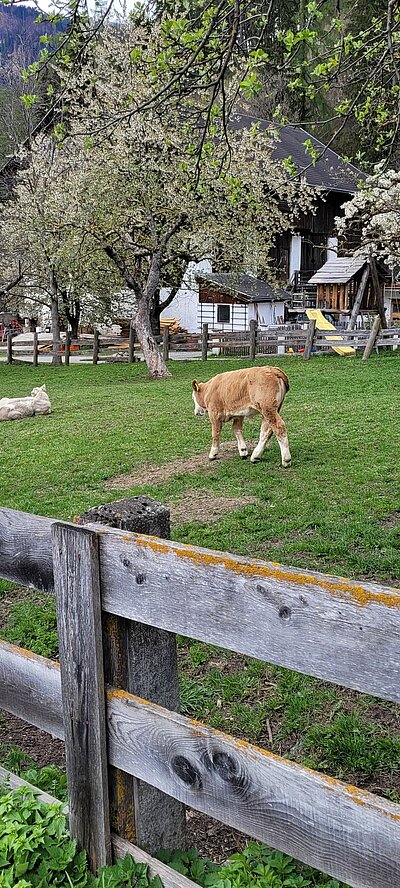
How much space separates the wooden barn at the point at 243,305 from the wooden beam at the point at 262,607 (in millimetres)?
33538

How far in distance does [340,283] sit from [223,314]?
6.95 meters

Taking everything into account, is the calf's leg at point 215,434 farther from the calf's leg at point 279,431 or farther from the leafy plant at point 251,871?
the leafy plant at point 251,871

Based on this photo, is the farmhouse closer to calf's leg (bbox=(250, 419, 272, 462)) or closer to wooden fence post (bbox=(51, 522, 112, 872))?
calf's leg (bbox=(250, 419, 272, 462))

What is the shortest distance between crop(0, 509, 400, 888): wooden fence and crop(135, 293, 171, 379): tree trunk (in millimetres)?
19186

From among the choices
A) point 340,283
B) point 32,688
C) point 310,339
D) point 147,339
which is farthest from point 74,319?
point 32,688

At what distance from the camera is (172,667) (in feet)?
7.75

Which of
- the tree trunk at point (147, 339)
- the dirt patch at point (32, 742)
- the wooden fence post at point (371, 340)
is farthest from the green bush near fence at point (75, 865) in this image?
the wooden fence post at point (371, 340)

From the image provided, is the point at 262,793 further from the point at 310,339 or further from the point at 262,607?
the point at 310,339

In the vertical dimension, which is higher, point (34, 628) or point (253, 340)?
point (253, 340)

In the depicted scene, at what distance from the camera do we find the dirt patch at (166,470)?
8.94 metres

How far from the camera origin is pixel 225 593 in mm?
1894

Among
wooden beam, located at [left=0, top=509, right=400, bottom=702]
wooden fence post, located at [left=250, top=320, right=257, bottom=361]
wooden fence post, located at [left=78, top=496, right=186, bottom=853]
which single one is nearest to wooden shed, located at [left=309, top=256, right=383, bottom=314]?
wooden fence post, located at [left=250, top=320, right=257, bottom=361]

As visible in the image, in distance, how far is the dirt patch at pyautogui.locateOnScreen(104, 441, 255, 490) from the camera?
8938mm

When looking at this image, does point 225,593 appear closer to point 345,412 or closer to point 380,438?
point 380,438
